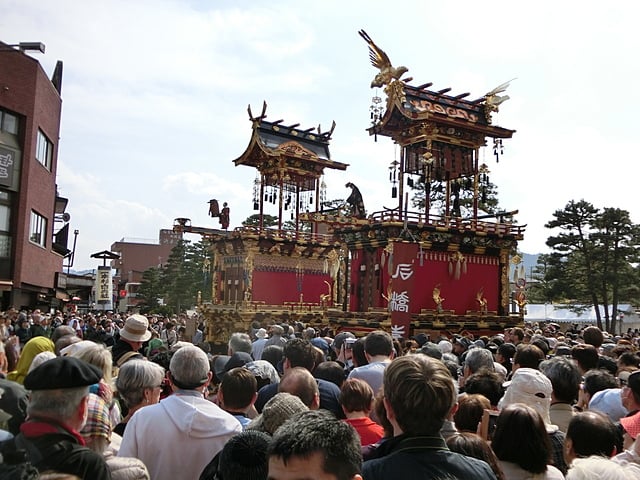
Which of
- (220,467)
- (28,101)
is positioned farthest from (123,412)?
(28,101)

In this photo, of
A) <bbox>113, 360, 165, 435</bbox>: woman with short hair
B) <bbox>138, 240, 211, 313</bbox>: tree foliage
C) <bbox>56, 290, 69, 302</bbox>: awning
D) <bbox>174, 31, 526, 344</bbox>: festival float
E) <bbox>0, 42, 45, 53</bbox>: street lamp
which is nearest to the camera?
<bbox>113, 360, 165, 435</bbox>: woman with short hair

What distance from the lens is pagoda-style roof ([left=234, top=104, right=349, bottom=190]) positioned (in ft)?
108

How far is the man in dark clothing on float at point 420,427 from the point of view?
2.63m

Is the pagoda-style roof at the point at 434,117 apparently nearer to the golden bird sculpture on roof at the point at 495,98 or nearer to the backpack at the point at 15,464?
the golden bird sculpture on roof at the point at 495,98

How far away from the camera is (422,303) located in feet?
78.2

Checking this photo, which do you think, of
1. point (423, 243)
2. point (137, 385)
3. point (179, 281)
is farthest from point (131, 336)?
point (179, 281)

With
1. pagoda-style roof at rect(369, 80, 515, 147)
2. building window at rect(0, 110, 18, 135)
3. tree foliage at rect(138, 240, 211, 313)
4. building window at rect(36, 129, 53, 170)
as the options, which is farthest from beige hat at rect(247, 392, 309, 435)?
tree foliage at rect(138, 240, 211, 313)

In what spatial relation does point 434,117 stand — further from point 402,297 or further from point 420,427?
point 420,427

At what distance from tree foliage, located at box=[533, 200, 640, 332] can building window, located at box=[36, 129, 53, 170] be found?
2811 centimetres

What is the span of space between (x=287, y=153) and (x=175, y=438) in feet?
97.7

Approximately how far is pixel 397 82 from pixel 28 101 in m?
15.2

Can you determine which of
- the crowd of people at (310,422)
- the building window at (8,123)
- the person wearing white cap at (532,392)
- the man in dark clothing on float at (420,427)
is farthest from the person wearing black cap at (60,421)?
the building window at (8,123)

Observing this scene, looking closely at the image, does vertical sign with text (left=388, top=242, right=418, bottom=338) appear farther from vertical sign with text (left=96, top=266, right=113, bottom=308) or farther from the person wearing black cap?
vertical sign with text (left=96, top=266, right=113, bottom=308)

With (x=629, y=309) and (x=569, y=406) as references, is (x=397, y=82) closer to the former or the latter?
(x=569, y=406)
